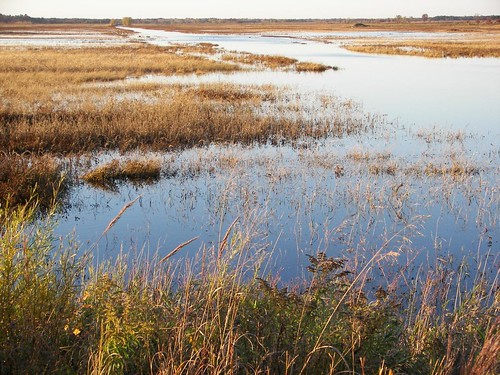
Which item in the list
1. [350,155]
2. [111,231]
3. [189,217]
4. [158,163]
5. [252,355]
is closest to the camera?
[252,355]

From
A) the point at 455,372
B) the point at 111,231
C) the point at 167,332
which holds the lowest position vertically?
the point at 111,231

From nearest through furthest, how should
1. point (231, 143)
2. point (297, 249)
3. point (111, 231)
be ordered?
point (297, 249), point (111, 231), point (231, 143)

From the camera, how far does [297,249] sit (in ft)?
27.7

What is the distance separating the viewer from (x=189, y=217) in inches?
399

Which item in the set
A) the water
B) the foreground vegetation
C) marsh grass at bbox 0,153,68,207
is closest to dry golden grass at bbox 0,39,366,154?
the water

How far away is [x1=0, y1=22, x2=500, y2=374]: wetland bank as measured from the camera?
3.89m

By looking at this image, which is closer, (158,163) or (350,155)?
(158,163)

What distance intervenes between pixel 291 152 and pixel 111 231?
654cm

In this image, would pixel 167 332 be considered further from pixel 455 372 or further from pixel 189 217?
pixel 189 217

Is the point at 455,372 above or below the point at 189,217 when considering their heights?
above

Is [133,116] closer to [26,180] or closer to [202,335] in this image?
[26,180]

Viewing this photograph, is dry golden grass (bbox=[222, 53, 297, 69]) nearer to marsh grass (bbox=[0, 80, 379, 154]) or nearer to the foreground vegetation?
marsh grass (bbox=[0, 80, 379, 154])

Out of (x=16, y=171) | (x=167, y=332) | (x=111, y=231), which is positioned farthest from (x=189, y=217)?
(x=167, y=332)

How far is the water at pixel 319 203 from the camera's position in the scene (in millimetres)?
8422
